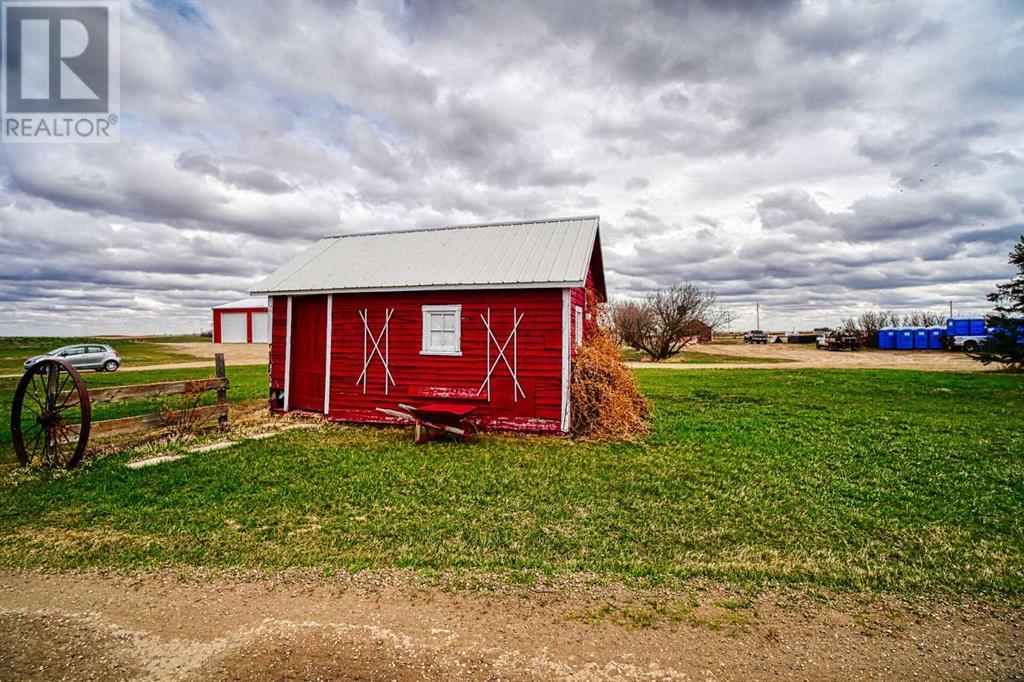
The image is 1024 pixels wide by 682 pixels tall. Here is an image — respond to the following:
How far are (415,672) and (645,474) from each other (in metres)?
5.54

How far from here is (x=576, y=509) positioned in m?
6.55

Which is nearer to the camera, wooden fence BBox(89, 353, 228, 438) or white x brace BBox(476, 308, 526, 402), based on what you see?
wooden fence BBox(89, 353, 228, 438)

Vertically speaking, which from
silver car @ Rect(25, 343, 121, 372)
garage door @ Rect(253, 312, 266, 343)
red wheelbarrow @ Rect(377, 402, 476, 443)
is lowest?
red wheelbarrow @ Rect(377, 402, 476, 443)

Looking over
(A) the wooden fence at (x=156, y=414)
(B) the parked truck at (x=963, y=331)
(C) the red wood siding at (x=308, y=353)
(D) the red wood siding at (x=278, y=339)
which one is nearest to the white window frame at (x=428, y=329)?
(C) the red wood siding at (x=308, y=353)

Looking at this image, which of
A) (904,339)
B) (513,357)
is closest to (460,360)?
(513,357)

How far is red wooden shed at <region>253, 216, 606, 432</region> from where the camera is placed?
11.6 meters

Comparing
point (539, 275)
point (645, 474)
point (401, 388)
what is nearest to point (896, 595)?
point (645, 474)

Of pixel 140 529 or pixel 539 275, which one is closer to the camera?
pixel 140 529

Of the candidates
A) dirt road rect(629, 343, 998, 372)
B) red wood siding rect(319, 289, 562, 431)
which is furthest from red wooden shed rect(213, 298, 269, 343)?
red wood siding rect(319, 289, 562, 431)

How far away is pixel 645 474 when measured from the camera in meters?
8.13

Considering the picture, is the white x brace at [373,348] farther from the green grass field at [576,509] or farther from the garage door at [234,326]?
the garage door at [234,326]

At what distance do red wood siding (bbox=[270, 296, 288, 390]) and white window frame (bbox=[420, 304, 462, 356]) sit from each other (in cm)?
441

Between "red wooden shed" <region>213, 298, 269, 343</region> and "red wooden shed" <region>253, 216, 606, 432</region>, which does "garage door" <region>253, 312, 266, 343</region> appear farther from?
"red wooden shed" <region>253, 216, 606, 432</region>

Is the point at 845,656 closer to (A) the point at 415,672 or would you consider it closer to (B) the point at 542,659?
(B) the point at 542,659
